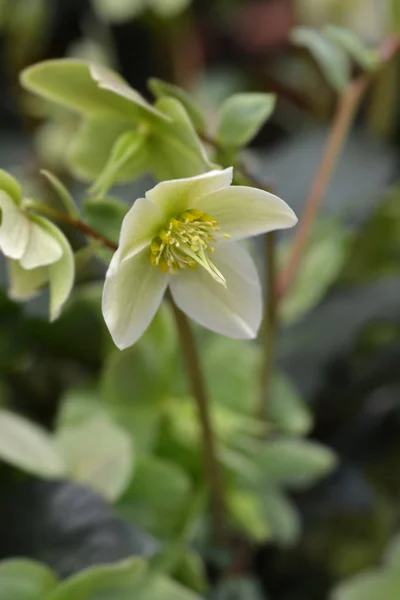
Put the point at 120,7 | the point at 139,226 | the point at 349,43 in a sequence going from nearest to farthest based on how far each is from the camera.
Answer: the point at 139,226, the point at 349,43, the point at 120,7

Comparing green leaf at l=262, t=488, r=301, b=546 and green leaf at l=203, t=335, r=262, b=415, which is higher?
green leaf at l=203, t=335, r=262, b=415

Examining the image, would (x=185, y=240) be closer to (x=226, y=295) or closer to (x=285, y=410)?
(x=226, y=295)

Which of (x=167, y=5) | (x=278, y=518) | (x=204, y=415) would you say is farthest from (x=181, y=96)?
(x=167, y=5)

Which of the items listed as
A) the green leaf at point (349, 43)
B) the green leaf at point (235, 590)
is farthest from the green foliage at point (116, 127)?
the green leaf at point (235, 590)

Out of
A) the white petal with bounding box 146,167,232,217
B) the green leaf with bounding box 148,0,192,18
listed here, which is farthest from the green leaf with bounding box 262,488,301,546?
the green leaf with bounding box 148,0,192,18

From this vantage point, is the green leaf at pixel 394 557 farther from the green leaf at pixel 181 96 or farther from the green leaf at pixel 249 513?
the green leaf at pixel 181 96

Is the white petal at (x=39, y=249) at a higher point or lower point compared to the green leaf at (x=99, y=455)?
higher

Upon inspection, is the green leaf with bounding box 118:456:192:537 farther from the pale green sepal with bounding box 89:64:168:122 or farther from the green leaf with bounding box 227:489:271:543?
the pale green sepal with bounding box 89:64:168:122
